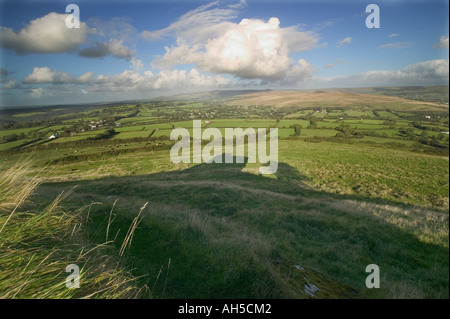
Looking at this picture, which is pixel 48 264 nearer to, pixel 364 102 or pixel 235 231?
pixel 235 231

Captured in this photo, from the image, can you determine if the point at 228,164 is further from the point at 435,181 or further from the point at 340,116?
the point at 435,181

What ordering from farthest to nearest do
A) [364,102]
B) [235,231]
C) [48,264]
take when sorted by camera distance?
1. [364,102]
2. [235,231]
3. [48,264]

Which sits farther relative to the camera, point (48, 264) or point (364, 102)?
point (364, 102)

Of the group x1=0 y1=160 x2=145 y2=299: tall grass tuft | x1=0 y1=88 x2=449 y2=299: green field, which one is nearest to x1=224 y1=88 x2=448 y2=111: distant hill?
x1=0 y1=88 x2=449 y2=299: green field

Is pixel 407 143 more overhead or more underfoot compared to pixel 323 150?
more overhead

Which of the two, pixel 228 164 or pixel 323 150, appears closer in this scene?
pixel 323 150

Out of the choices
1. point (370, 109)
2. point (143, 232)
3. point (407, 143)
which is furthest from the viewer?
point (370, 109)

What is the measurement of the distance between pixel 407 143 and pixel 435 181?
91.2 inches

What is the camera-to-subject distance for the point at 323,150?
1566 centimetres

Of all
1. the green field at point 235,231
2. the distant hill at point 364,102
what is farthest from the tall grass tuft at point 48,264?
the distant hill at point 364,102

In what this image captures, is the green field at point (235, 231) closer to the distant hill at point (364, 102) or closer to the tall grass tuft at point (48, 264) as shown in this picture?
the tall grass tuft at point (48, 264)

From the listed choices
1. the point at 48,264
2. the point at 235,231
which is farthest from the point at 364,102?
the point at 48,264
